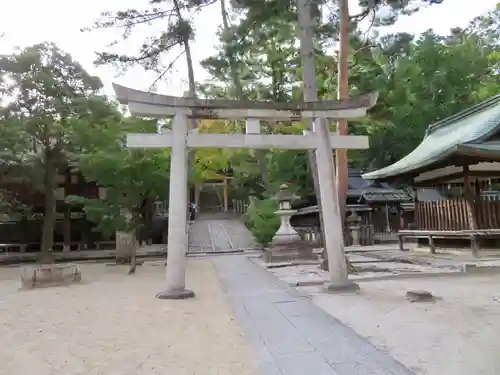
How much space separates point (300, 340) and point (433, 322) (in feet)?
5.92

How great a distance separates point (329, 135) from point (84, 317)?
5.43 meters

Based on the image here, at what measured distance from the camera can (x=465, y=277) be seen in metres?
9.55

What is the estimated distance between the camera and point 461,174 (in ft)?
48.1

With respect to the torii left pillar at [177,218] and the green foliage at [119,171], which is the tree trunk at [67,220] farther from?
the torii left pillar at [177,218]

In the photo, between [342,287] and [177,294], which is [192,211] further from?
[342,287]

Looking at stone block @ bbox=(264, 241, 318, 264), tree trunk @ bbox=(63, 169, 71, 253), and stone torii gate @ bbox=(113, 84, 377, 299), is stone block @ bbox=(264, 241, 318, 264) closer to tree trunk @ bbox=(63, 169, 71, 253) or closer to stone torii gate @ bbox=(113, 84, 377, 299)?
stone torii gate @ bbox=(113, 84, 377, 299)

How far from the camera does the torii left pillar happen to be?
7.91m

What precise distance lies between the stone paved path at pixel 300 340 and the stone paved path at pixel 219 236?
14.8 m

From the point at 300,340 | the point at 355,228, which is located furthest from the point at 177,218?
the point at 355,228

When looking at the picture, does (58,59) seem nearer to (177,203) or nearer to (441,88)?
(177,203)

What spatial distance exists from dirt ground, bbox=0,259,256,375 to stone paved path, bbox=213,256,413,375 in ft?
0.71

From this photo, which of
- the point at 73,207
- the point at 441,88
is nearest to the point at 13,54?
the point at 73,207

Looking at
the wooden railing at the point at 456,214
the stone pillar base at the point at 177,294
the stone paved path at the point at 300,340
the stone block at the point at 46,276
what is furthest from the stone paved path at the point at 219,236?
the stone paved path at the point at 300,340

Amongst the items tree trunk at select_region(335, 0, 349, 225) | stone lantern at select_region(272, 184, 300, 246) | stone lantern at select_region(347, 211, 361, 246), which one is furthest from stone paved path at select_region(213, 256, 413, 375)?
stone lantern at select_region(347, 211, 361, 246)
